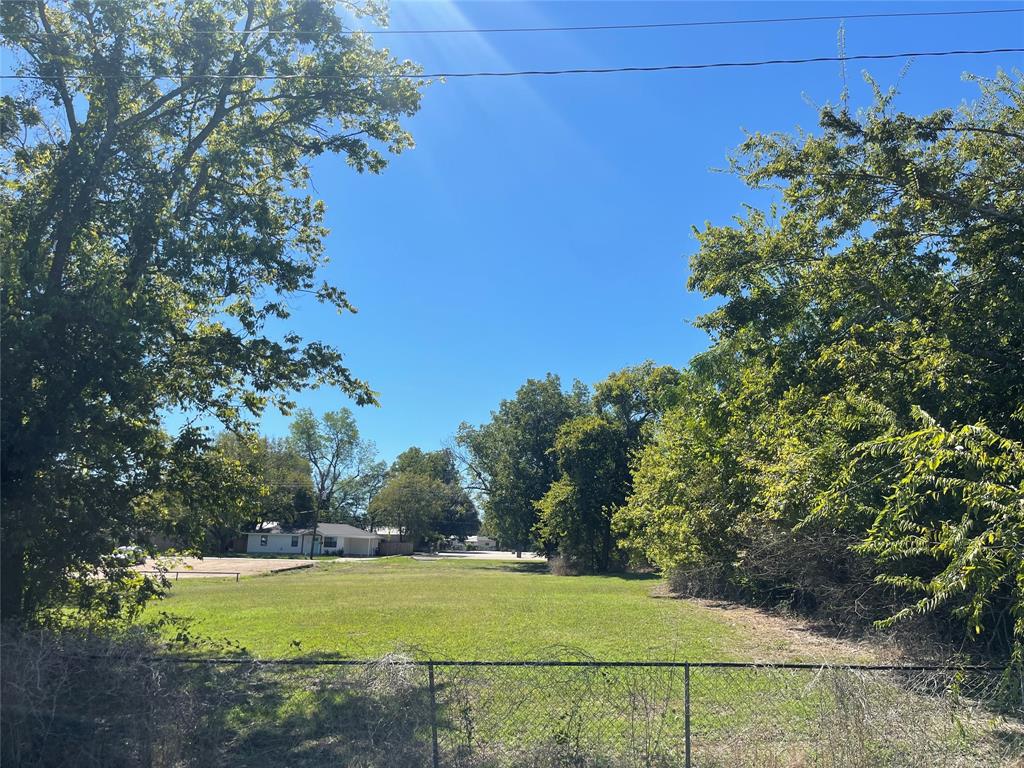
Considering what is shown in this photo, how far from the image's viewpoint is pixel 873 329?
11.8 m

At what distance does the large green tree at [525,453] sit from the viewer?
5375 centimetres

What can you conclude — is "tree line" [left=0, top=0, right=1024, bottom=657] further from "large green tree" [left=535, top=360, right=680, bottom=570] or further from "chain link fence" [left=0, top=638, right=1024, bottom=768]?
"large green tree" [left=535, top=360, right=680, bottom=570]

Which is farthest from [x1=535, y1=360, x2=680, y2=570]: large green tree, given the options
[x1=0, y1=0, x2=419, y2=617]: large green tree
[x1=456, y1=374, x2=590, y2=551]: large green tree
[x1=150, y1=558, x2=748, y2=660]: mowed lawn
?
[x1=0, y1=0, x2=419, y2=617]: large green tree

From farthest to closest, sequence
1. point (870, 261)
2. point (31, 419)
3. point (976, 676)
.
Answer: point (870, 261)
point (976, 676)
point (31, 419)

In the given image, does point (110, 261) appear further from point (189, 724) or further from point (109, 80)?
point (189, 724)

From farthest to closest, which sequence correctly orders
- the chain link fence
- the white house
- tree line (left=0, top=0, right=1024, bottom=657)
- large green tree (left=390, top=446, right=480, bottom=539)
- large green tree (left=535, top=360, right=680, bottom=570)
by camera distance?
large green tree (left=390, top=446, right=480, bottom=539), the white house, large green tree (left=535, top=360, right=680, bottom=570), tree line (left=0, top=0, right=1024, bottom=657), the chain link fence

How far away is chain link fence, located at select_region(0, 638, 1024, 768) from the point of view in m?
5.46

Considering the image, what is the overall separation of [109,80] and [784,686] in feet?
40.3

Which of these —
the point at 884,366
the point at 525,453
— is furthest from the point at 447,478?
the point at 884,366

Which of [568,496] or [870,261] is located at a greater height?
[870,261]

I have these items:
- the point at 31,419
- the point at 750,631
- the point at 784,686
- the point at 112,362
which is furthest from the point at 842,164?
the point at 31,419

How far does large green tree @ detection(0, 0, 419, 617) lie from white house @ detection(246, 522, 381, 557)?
64.7 metres

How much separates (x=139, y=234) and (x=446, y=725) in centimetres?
824

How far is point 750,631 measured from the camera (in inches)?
607
